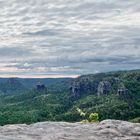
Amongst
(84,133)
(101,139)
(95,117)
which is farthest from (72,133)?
(95,117)

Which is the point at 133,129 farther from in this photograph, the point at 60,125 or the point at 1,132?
the point at 1,132

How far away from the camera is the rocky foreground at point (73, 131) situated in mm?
26359

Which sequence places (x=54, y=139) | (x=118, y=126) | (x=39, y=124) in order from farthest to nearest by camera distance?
1. (x=39, y=124)
2. (x=118, y=126)
3. (x=54, y=139)

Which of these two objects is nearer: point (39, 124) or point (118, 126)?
point (118, 126)

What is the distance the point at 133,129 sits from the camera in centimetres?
2873

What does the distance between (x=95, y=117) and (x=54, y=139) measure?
37872 millimetres

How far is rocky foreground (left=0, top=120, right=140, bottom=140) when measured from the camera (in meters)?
26.4

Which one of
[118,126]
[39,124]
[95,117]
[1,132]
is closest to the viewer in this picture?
[1,132]

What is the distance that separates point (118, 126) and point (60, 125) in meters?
4.93

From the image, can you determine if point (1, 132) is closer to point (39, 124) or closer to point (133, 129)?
point (39, 124)

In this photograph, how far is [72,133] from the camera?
28.0 meters

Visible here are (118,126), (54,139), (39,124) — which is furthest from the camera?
(39,124)

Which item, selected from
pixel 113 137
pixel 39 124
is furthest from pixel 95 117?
pixel 113 137

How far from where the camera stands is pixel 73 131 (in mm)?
28797
